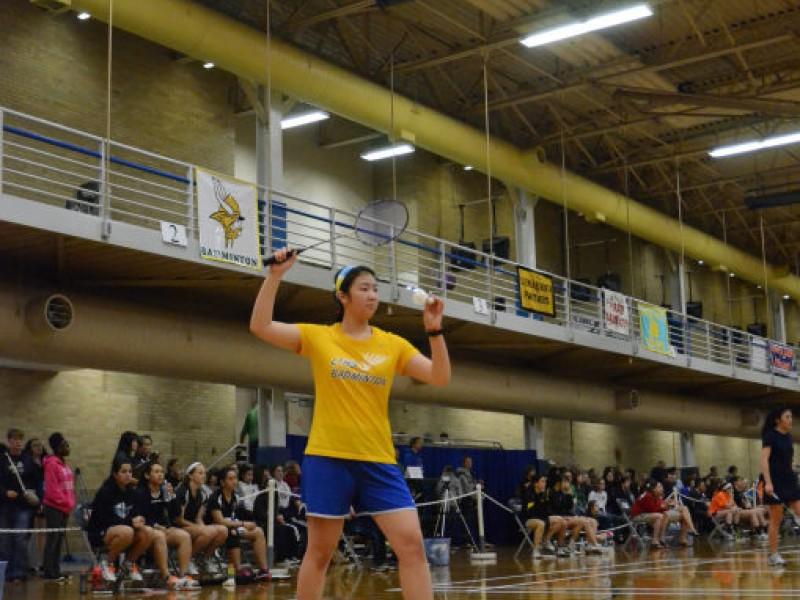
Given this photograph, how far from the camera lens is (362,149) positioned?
2594cm

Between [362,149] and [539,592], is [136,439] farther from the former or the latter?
[362,149]

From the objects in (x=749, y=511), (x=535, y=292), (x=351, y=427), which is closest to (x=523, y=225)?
(x=535, y=292)

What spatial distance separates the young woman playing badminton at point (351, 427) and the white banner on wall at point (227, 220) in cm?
882

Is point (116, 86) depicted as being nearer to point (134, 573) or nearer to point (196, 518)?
point (196, 518)

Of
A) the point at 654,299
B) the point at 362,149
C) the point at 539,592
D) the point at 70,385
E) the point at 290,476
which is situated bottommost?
the point at 539,592

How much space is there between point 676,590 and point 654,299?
87.8 feet

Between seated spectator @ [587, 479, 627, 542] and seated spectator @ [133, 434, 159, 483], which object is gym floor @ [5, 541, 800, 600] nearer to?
seated spectator @ [133, 434, 159, 483]

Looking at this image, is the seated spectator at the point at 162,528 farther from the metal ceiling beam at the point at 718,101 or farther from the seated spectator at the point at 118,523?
the metal ceiling beam at the point at 718,101

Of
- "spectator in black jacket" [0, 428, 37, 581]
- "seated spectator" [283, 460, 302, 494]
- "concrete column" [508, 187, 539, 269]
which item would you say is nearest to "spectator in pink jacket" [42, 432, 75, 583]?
"spectator in black jacket" [0, 428, 37, 581]

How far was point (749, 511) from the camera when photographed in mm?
22109

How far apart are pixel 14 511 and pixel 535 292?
1102cm

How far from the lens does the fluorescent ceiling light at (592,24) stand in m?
18.0

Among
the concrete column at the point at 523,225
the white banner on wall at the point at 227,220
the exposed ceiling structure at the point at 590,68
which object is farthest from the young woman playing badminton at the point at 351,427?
the concrete column at the point at 523,225

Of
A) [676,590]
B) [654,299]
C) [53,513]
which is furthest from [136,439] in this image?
[654,299]
